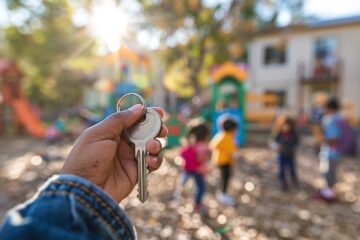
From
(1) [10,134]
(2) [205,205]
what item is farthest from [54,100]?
(2) [205,205]

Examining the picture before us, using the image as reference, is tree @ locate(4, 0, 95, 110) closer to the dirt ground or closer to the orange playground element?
the orange playground element

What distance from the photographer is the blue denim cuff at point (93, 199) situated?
0.72 m

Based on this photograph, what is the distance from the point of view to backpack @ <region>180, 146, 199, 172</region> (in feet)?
13.9

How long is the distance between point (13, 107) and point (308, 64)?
16.0 m

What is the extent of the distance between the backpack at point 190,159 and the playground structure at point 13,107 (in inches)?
423

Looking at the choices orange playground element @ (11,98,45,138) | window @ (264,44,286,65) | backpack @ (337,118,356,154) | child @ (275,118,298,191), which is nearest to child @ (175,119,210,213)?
child @ (275,118,298,191)

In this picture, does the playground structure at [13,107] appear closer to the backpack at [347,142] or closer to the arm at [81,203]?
the backpack at [347,142]

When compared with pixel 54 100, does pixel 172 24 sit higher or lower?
higher

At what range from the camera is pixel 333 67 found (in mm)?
17672

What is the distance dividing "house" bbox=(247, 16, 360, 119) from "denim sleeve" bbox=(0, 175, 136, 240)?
54.9 ft

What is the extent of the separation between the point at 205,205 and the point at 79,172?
12.5 feet

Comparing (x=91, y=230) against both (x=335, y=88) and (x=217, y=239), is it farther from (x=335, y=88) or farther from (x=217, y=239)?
(x=335, y=88)

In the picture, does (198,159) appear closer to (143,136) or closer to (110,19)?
(143,136)

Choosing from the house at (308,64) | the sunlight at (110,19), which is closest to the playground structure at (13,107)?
the sunlight at (110,19)
